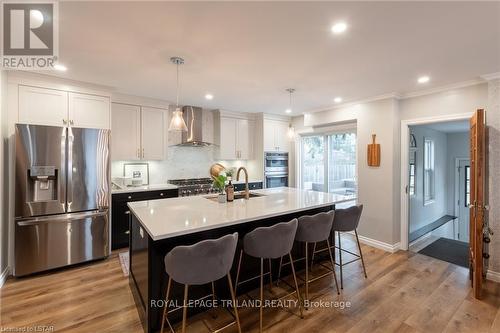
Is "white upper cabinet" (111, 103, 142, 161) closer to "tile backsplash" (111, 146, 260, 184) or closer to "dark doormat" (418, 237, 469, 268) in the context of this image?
"tile backsplash" (111, 146, 260, 184)

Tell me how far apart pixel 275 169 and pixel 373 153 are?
2258 millimetres

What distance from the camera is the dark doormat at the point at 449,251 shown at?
3.49 meters

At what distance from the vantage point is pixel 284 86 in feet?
11.5

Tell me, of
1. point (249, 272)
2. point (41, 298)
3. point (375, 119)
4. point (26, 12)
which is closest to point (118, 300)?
point (41, 298)

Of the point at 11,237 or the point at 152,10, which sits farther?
the point at 11,237

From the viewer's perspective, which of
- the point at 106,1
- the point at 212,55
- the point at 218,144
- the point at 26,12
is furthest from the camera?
the point at 218,144

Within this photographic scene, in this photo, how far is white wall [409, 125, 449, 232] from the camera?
5.07 meters

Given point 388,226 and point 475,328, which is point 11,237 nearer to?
point 475,328

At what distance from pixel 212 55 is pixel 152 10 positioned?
801 mm

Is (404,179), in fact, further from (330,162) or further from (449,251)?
(330,162)

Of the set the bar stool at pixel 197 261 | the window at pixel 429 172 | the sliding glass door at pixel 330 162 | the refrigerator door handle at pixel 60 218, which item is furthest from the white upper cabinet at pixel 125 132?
the window at pixel 429 172

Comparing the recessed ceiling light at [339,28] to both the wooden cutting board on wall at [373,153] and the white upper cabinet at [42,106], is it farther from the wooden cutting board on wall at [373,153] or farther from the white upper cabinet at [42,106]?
the white upper cabinet at [42,106]

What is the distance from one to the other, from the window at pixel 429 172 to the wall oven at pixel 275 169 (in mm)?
3200

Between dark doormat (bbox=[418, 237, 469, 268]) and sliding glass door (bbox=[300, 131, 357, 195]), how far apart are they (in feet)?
4.97
